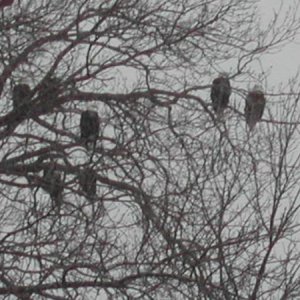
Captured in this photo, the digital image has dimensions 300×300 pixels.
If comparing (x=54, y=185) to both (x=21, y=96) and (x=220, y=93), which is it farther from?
(x=220, y=93)

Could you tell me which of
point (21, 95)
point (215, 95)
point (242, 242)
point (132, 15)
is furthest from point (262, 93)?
point (242, 242)

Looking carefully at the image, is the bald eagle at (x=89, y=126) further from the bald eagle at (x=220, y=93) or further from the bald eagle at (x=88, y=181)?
the bald eagle at (x=220, y=93)

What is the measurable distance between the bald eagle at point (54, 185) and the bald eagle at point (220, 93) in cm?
207

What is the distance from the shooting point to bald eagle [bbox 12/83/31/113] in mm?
15281

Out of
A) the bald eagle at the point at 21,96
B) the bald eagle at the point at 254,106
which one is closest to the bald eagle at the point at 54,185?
the bald eagle at the point at 21,96

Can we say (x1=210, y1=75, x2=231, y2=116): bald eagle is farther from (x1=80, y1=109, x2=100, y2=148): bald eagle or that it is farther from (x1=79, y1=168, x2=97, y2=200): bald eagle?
(x1=79, y1=168, x2=97, y2=200): bald eagle

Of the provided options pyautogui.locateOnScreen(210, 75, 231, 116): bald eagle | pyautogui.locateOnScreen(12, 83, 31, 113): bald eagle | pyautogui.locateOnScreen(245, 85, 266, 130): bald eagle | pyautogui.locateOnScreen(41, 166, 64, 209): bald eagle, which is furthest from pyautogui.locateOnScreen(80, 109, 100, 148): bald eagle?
pyautogui.locateOnScreen(245, 85, 266, 130): bald eagle

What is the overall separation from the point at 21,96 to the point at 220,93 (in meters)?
2.55

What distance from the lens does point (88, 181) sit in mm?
14977

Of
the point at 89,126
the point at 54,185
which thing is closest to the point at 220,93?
the point at 89,126

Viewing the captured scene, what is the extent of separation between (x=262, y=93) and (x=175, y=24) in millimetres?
1339

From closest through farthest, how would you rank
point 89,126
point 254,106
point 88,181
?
point 88,181, point 89,126, point 254,106

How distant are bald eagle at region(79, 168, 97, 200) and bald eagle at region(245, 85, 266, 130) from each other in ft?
6.46

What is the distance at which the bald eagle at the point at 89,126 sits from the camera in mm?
15938
